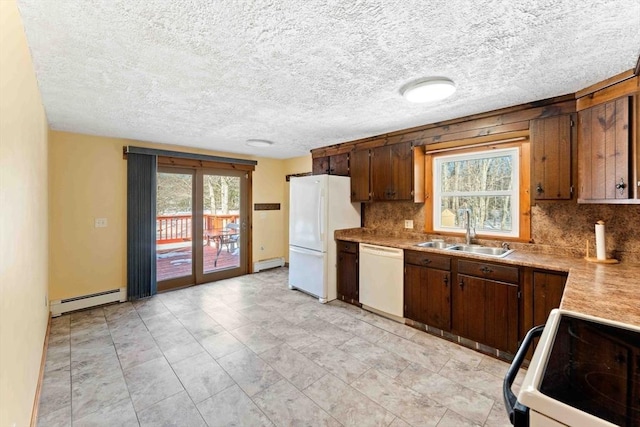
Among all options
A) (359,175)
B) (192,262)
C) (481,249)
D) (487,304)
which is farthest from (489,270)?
(192,262)

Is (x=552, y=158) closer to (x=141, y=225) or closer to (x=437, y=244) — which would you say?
(x=437, y=244)

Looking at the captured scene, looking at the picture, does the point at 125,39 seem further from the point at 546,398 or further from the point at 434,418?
the point at 434,418

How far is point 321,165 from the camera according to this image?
4688 millimetres

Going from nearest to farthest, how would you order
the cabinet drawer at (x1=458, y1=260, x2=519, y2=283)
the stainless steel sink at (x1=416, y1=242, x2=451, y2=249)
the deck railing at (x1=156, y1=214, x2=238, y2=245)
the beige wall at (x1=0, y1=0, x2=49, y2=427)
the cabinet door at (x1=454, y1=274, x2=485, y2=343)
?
the beige wall at (x1=0, y1=0, x2=49, y2=427), the cabinet drawer at (x1=458, y1=260, x2=519, y2=283), the cabinet door at (x1=454, y1=274, x2=485, y2=343), the stainless steel sink at (x1=416, y1=242, x2=451, y2=249), the deck railing at (x1=156, y1=214, x2=238, y2=245)

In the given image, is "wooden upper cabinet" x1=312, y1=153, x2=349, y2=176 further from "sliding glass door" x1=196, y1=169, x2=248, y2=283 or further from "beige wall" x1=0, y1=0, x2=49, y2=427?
"beige wall" x1=0, y1=0, x2=49, y2=427

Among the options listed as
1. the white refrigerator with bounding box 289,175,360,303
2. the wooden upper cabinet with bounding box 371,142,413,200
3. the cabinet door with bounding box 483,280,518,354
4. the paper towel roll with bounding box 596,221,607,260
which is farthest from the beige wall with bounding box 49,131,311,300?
the paper towel roll with bounding box 596,221,607,260

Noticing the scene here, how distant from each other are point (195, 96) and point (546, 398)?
2.82 metres

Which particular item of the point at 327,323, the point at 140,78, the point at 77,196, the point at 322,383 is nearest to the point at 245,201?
the point at 77,196

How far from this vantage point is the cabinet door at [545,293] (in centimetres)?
221

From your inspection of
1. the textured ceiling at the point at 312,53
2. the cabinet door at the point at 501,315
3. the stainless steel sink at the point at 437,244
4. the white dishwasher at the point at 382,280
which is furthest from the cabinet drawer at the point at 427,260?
the textured ceiling at the point at 312,53

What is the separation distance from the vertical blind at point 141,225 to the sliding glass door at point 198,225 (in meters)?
0.22

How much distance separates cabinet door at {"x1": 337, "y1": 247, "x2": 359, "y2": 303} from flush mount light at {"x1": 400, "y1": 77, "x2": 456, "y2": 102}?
7.04 feet

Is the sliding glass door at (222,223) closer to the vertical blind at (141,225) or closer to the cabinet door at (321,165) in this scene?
the vertical blind at (141,225)

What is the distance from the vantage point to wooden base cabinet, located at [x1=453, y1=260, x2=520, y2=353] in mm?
2449
